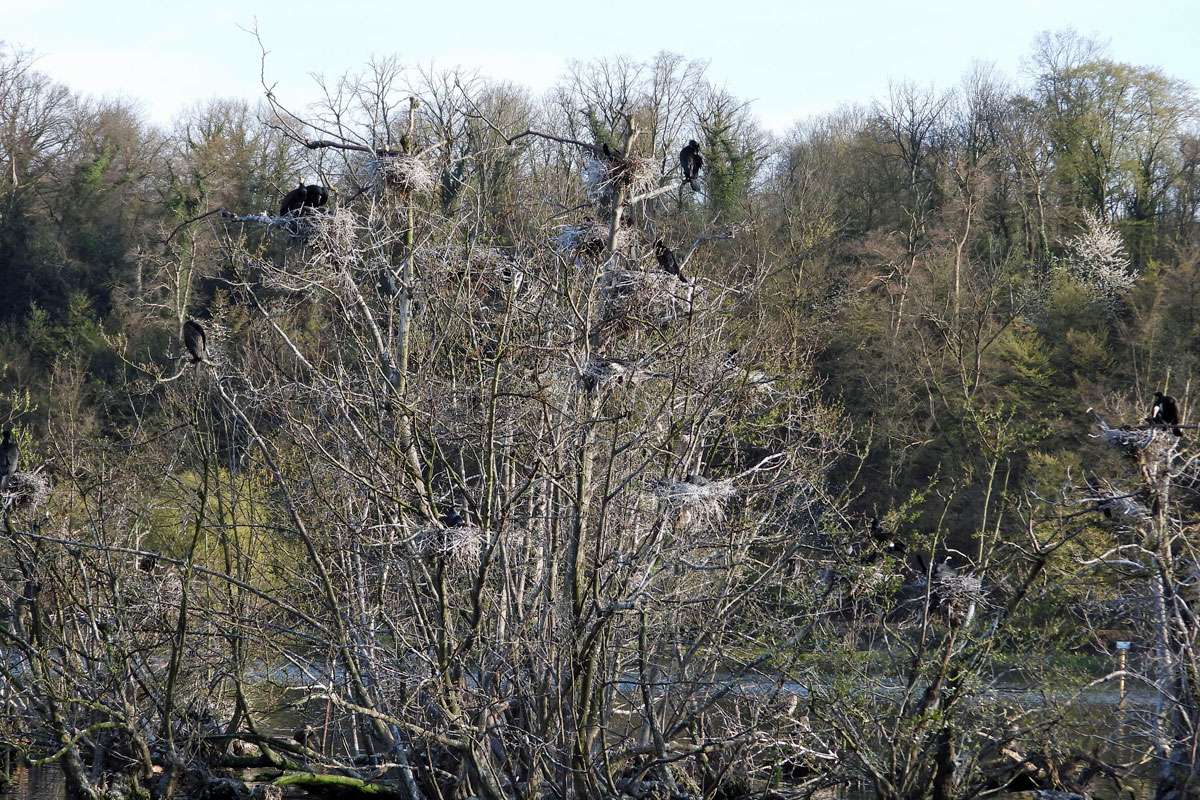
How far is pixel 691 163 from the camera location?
7.82 meters

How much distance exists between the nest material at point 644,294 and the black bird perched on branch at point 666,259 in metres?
0.07

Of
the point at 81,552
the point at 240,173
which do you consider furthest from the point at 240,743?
the point at 240,173

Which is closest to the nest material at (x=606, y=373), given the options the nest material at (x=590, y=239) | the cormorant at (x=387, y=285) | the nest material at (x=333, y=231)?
the nest material at (x=590, y=239)

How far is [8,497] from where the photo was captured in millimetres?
8133

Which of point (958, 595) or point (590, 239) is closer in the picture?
point (590, 239)

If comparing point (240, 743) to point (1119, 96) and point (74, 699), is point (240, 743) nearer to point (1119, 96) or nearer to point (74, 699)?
point (74, 699)

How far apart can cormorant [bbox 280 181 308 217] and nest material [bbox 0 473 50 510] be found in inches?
107

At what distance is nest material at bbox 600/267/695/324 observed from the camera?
277 inches

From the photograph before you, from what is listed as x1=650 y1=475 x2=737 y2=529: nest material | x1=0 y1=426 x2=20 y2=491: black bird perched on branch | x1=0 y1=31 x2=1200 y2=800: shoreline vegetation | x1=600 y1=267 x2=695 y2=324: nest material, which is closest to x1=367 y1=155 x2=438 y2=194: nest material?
x1=0 y1=31 x2=1200 y2=800: shoreline vegetation

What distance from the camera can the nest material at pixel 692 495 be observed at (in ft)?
22.2

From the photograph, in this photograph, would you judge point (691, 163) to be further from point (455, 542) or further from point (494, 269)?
point (455, 542)

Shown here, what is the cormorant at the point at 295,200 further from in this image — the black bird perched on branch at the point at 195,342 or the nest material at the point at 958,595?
the nest material at the point at 958,595

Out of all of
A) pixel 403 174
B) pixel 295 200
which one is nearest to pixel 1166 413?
pixel 403 174

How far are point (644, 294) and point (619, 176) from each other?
767mm
